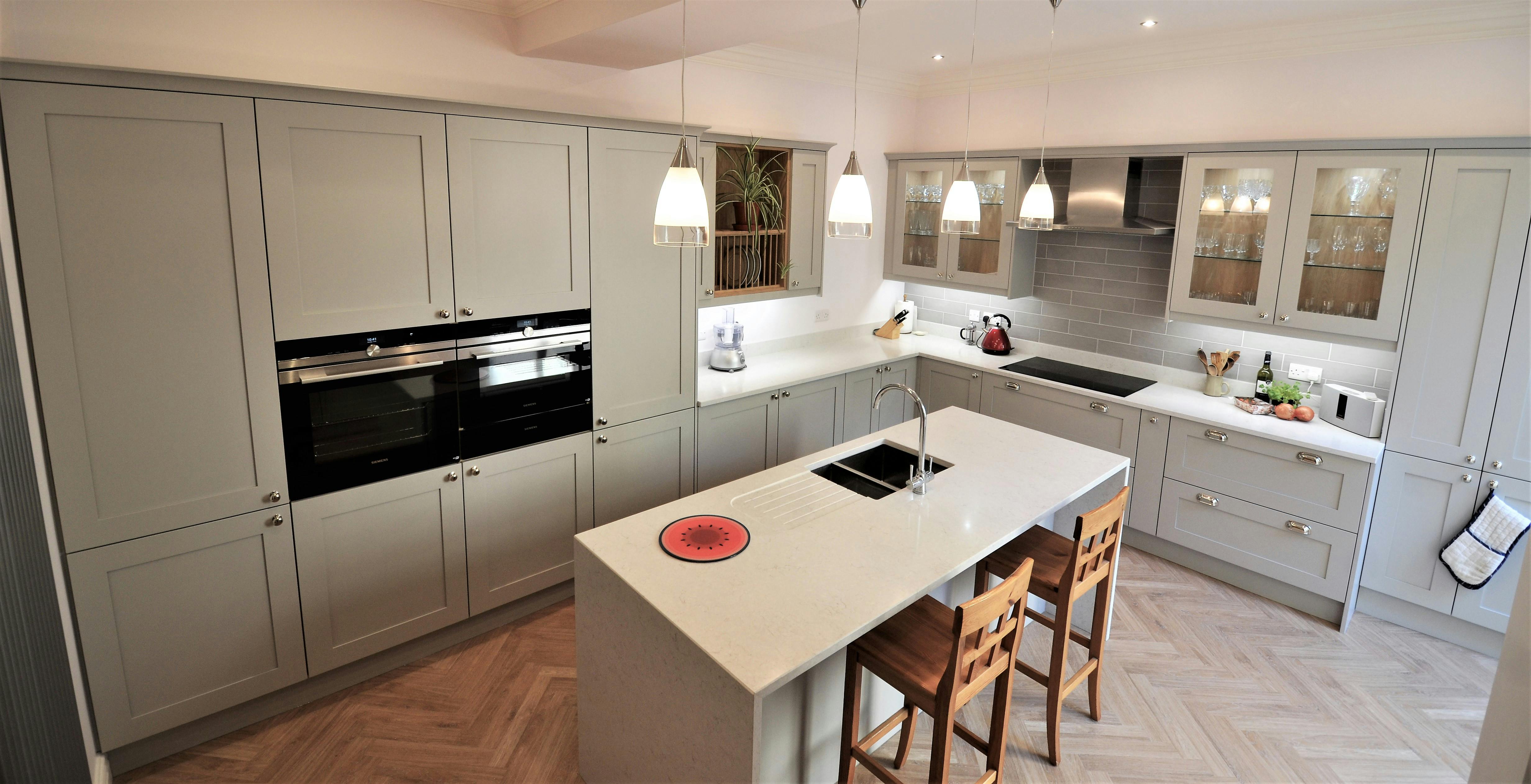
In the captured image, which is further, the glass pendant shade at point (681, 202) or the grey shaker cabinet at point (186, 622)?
the grey shaker cabinet at point (186, 622)

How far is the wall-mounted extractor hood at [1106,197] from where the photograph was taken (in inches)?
169

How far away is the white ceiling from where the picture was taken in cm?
268

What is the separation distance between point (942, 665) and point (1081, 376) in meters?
2.93

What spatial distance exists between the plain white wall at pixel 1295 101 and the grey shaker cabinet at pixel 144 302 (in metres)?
4.27

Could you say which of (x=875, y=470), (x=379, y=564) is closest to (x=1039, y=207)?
(x=875, y=470)

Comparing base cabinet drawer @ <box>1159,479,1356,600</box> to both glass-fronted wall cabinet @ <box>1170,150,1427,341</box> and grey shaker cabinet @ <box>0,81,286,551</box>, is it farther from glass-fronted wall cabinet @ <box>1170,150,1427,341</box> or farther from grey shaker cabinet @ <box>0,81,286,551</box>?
grey shaker cabinet @ <box>0,81,286,551</box>

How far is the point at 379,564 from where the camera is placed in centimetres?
297

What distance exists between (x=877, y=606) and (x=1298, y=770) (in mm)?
1912

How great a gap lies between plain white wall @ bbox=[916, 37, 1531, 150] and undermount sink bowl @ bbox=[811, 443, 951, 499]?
8.52 ft

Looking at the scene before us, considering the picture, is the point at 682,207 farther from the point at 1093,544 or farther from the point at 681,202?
the point at 1093,544

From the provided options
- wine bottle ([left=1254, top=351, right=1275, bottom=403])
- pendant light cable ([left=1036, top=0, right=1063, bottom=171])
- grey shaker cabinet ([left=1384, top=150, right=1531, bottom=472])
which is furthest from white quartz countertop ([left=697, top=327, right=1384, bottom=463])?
pendant light cable ([left=1036, top=0, right=1063, bottom=171])

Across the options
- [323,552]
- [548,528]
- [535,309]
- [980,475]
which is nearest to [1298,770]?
[980,475]

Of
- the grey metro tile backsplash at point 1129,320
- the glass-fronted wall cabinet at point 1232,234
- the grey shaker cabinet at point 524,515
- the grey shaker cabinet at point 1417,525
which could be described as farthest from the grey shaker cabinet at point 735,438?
the grey shaker cabinet at point 1417,525

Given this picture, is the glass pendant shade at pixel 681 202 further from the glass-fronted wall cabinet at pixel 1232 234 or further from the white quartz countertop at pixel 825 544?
the glass-fronted wall cabinet at pixel 1232 234
